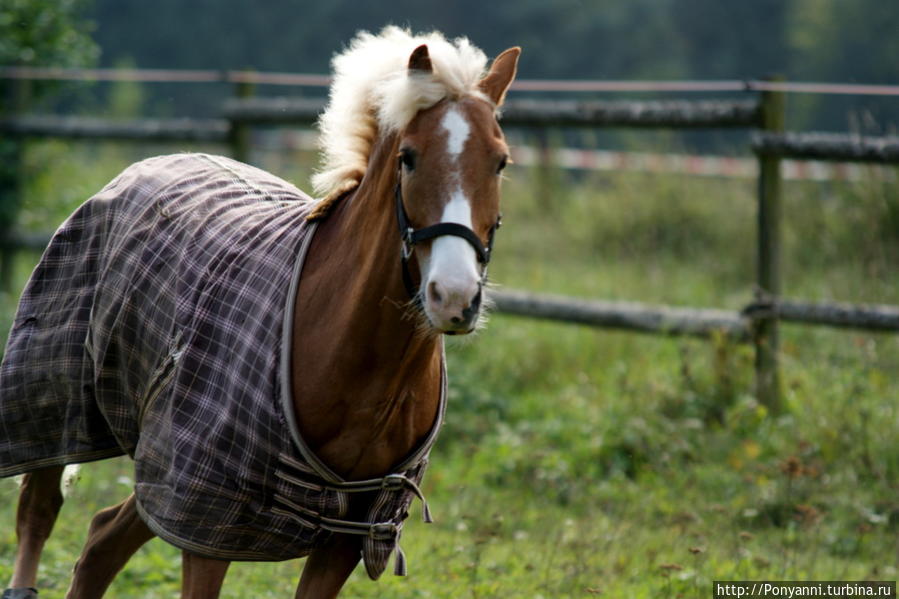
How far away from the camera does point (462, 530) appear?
5430mm

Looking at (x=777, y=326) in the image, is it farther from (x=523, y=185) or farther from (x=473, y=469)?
(x=523, y=185)

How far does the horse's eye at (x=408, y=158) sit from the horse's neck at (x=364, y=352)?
0.15 m

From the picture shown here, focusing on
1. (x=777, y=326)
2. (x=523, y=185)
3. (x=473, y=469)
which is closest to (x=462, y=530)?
(x=473, y=469)

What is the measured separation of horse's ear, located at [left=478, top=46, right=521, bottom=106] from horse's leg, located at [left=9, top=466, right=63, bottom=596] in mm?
2176

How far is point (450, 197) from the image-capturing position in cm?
276

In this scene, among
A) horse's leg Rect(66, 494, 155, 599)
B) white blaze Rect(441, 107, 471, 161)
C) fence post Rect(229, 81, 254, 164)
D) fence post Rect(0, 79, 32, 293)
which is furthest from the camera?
fence post Rect(0, 79, 32, 293)

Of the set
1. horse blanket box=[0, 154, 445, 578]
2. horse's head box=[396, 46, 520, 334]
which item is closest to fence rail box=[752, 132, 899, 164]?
horse blanket box=[0, 154, 445, 578]

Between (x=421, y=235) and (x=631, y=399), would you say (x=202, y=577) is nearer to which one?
(x=421, y=235)

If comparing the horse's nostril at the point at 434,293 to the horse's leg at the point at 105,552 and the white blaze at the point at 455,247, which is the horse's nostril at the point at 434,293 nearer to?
the white blaze at the point at 455,247

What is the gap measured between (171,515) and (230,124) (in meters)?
5.90

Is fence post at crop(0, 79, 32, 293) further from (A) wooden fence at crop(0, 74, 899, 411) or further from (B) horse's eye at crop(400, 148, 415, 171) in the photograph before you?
(B) horse's eye at crop(400, 148, 415, 171)

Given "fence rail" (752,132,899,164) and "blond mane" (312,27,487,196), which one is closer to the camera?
"blond mane" (312,27,487,196)

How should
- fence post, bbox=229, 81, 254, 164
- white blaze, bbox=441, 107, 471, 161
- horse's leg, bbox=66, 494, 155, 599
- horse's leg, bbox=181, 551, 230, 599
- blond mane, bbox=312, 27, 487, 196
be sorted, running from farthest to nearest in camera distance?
fence post, bbox=229, 81, 254, 164
horse's leg, bbox=66, 494, 155, 599
horse's leg, bbox=181, 551, 230, 599
blond mane, bbox=312, 27, 487, 196
white blaze, bbox=441, 107, 471, 161

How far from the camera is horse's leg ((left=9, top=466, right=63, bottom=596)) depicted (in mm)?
4105
